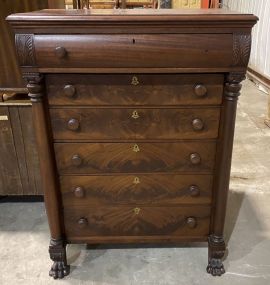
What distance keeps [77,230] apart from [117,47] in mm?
810

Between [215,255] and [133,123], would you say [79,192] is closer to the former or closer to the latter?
[133,123]

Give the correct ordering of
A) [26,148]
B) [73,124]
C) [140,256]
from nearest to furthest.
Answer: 1. [73,124]
2. [140,256]
3. [26,148]

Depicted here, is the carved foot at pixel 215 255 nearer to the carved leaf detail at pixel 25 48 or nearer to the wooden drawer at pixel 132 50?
the wooden drawer at pixel 132 50

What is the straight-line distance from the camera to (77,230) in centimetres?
146

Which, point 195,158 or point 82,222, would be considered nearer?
point 195,158

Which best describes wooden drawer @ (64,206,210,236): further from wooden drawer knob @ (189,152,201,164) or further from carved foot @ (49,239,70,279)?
wooden drawer knob @ (189,152,201,164)

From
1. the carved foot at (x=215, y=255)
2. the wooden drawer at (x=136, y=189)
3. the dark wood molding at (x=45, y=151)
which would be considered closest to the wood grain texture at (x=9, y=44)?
the dark wood molding at (x=45, y=151)

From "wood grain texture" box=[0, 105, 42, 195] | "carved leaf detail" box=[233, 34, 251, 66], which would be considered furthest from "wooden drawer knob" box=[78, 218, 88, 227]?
"carved leaf detail" box=[233, 34, 251, 66]

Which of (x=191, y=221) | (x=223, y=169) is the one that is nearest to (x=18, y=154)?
(x=191, y=221)

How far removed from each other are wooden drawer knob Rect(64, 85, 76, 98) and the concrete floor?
0.82 metres

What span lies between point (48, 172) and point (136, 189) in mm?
367

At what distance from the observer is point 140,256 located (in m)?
1.60

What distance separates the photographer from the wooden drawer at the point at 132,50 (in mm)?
1125

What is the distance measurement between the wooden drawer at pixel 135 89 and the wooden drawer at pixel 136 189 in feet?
1.05
